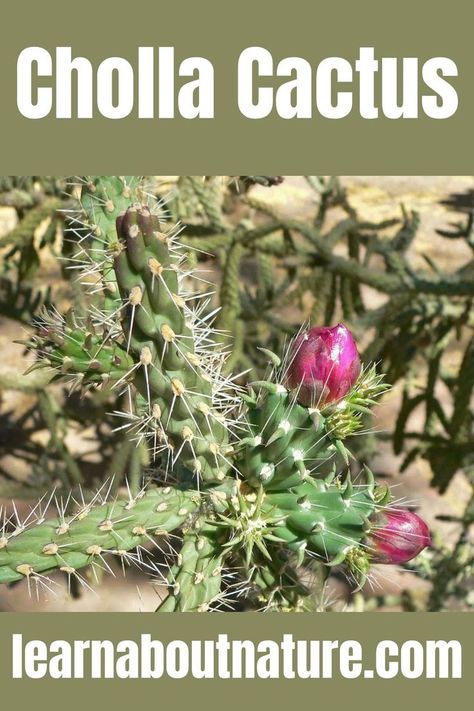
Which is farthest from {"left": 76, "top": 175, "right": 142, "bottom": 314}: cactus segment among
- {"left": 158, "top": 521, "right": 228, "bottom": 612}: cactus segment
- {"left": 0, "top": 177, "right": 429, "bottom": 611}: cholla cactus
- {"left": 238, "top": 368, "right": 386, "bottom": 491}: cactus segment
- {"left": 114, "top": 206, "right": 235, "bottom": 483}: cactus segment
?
{"left": 158, "top": 521, "right": 228, "bottom": 612}: cactus segment

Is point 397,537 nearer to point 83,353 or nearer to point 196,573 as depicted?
point 196,573

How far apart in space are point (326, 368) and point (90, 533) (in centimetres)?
46

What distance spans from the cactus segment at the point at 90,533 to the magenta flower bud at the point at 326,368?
0.93 feet

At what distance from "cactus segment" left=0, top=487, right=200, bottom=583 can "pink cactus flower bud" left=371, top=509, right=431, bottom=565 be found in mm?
315

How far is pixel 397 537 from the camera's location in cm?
147

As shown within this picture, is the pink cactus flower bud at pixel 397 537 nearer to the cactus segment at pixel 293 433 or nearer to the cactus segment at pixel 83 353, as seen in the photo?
the cactus segment at pixel 293 433

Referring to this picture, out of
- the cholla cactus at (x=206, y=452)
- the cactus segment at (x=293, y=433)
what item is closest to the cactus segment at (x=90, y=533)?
the cholla cactus at (x=206, y=452)

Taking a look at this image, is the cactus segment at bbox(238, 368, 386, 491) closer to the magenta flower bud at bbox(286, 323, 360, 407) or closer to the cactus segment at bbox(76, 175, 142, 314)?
the magenta flower bud at bbox(286, 323, 360, 407)

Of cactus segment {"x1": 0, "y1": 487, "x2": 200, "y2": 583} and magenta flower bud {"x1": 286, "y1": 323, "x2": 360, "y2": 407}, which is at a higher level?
magenta flower bud {"x1": 286, "y1": 323, "x2": 360, "y2": 407}

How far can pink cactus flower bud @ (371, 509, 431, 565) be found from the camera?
1.47 metres

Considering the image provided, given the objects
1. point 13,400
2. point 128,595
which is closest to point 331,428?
point 128,595

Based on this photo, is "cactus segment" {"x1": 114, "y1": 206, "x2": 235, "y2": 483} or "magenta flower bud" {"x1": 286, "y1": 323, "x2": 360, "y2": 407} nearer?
"cactus segment" {"x1": 114, "y1": 206, "x2": 235, "y2": 483}

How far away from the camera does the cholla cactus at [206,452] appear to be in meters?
1.43

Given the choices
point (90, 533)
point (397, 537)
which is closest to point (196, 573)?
point (90, 533)
